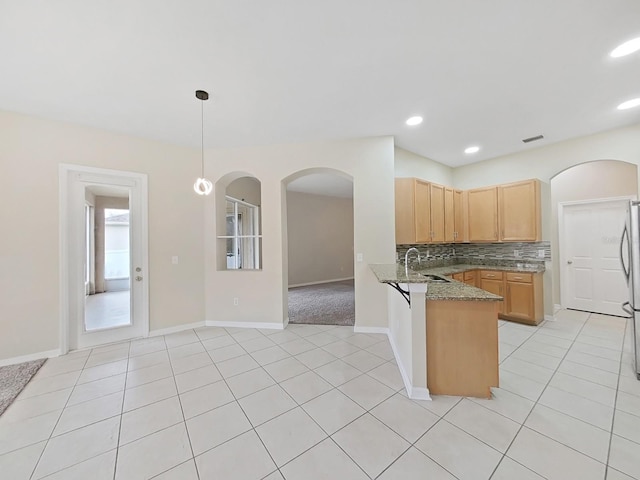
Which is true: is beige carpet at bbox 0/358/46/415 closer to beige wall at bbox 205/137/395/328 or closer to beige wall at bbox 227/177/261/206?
beige wall at bbox 205/137/395/328

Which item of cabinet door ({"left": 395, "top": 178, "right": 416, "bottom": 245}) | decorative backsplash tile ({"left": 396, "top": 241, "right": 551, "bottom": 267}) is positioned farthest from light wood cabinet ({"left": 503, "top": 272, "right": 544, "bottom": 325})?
cabinet door ({"left": 395, "top": 178, "right": 416, "bottom": 245})

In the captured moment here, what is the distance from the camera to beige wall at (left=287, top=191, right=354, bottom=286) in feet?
25.0

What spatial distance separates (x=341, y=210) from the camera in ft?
28.8

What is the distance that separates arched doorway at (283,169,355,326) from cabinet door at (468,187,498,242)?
2.59 meters

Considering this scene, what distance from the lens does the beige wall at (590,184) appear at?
4047mm

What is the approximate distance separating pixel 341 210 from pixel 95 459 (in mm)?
7894

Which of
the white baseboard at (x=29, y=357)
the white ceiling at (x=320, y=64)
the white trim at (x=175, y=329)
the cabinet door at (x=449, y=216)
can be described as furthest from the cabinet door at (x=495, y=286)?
the white baseboard at (x=29, y=357)

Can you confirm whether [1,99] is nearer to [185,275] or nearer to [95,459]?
[185,275]

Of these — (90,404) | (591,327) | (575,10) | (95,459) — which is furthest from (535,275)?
(90,404)

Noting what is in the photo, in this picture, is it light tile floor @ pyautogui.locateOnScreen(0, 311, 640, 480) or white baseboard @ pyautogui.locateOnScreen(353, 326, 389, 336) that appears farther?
white baseboard @ pyautogui.locateOnScreen(353, 326, 389, 336)

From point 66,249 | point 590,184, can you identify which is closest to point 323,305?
point 66,249

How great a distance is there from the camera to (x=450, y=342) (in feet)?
7.11

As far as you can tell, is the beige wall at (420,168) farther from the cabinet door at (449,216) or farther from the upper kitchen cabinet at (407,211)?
the cabinet door at (449,216)

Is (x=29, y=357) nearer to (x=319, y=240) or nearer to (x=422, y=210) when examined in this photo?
(x=422, y=210)
